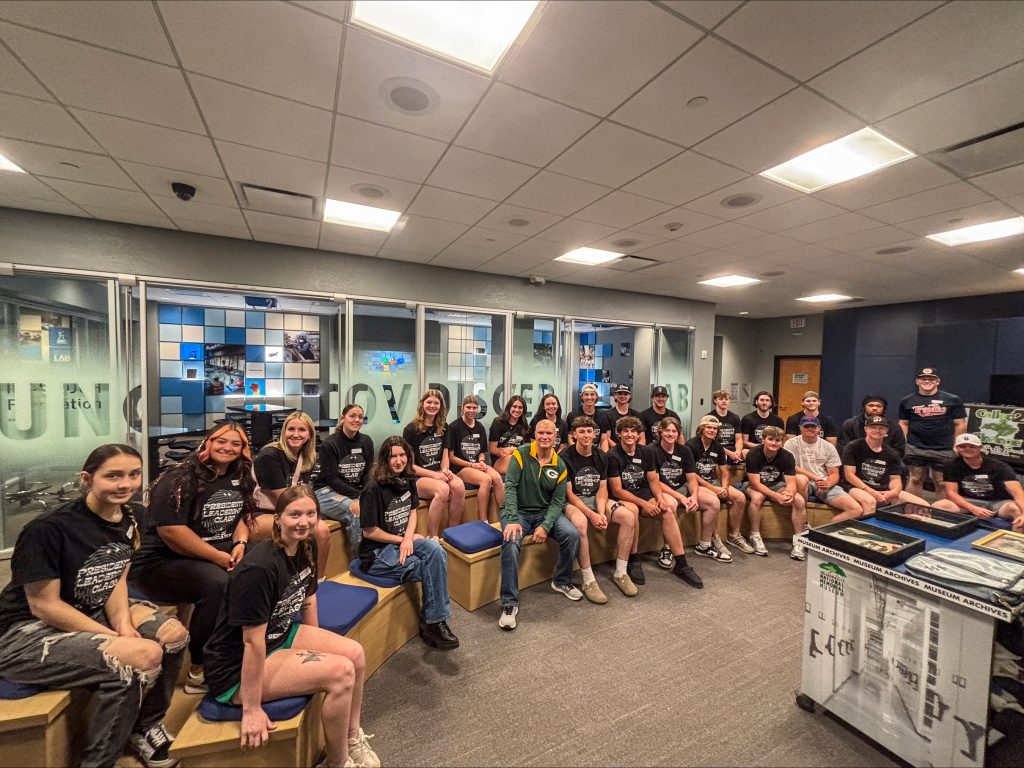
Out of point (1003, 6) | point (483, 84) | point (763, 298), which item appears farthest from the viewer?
point (763, 298)

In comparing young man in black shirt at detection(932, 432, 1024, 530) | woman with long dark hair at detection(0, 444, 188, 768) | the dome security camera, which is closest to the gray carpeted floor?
woman with long dark hair at detection(0, 444, 188, 768)

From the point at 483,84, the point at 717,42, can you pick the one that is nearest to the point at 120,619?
the point at 483,84

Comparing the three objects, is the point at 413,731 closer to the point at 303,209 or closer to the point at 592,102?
the point at 592,102

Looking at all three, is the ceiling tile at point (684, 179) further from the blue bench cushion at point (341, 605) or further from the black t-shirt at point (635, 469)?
the blue bench cushion at point (341, 605)

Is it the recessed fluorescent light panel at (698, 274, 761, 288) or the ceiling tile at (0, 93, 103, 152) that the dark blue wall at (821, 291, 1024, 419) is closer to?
the recessed fluorescent light panel at (698, 274, 761, 288)

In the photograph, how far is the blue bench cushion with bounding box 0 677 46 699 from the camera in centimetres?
140

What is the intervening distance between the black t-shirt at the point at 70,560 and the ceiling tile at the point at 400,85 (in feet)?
6.81

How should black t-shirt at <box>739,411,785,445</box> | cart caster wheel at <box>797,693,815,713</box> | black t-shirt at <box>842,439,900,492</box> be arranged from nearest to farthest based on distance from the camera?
cart caster wheel at <box>797,693,815,713</box> → black t-shirt at <box>842,439,900,492</box> → black t-shirt at <box>739,411,785,445</box>

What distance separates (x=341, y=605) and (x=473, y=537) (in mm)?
1052

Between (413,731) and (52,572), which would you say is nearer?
(52,572)

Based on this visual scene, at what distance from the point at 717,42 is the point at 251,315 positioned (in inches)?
347

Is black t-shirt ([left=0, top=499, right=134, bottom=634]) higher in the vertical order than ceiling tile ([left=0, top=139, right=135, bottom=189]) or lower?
lower

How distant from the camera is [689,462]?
391 centimetres

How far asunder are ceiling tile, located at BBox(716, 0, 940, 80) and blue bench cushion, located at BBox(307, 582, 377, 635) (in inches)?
116
